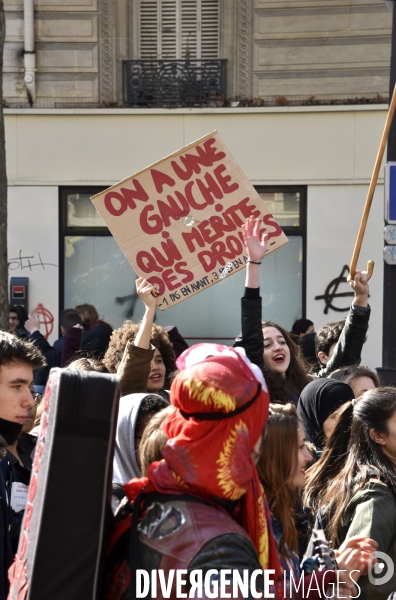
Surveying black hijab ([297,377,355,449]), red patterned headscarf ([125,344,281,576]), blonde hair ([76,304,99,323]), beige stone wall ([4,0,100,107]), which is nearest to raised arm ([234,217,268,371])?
black hijab ([297,377,355,449])

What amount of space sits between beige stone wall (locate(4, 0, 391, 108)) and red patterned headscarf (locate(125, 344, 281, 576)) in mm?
11141

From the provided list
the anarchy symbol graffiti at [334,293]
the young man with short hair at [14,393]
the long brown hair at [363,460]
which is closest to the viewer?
the young man with short hair at [14,393]

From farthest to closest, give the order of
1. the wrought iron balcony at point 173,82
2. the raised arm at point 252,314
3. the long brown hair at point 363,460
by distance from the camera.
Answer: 1. the wrought iron balcony at point 173,82
2. the raised arm at point 252,314
3. the long brown hair at point 363,460

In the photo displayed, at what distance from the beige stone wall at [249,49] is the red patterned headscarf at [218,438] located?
1114cm

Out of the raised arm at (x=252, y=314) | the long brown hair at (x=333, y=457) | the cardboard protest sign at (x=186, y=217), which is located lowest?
the long brown hair at (x=333, y=457)

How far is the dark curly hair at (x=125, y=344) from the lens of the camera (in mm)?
4676

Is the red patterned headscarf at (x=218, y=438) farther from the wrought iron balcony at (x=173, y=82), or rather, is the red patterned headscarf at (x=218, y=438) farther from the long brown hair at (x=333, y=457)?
the wrought iron balcony at (x=173, y=82)

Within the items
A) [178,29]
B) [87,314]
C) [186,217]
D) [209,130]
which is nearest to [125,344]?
[186,217]

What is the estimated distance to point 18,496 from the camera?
289cm

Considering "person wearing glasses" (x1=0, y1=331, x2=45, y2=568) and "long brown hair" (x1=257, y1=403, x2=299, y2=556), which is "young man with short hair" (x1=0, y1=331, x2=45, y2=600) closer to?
"person wearing glasses" (x1=0, y1=331, x2=45, y2=568)

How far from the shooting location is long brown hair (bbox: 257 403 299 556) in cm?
269

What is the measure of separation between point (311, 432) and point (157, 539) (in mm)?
2567

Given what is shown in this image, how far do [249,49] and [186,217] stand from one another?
334 inches

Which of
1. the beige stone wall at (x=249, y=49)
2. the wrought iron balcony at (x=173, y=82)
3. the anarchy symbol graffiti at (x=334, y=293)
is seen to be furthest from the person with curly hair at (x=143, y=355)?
the beige stone wall at (x=249, y=49)
